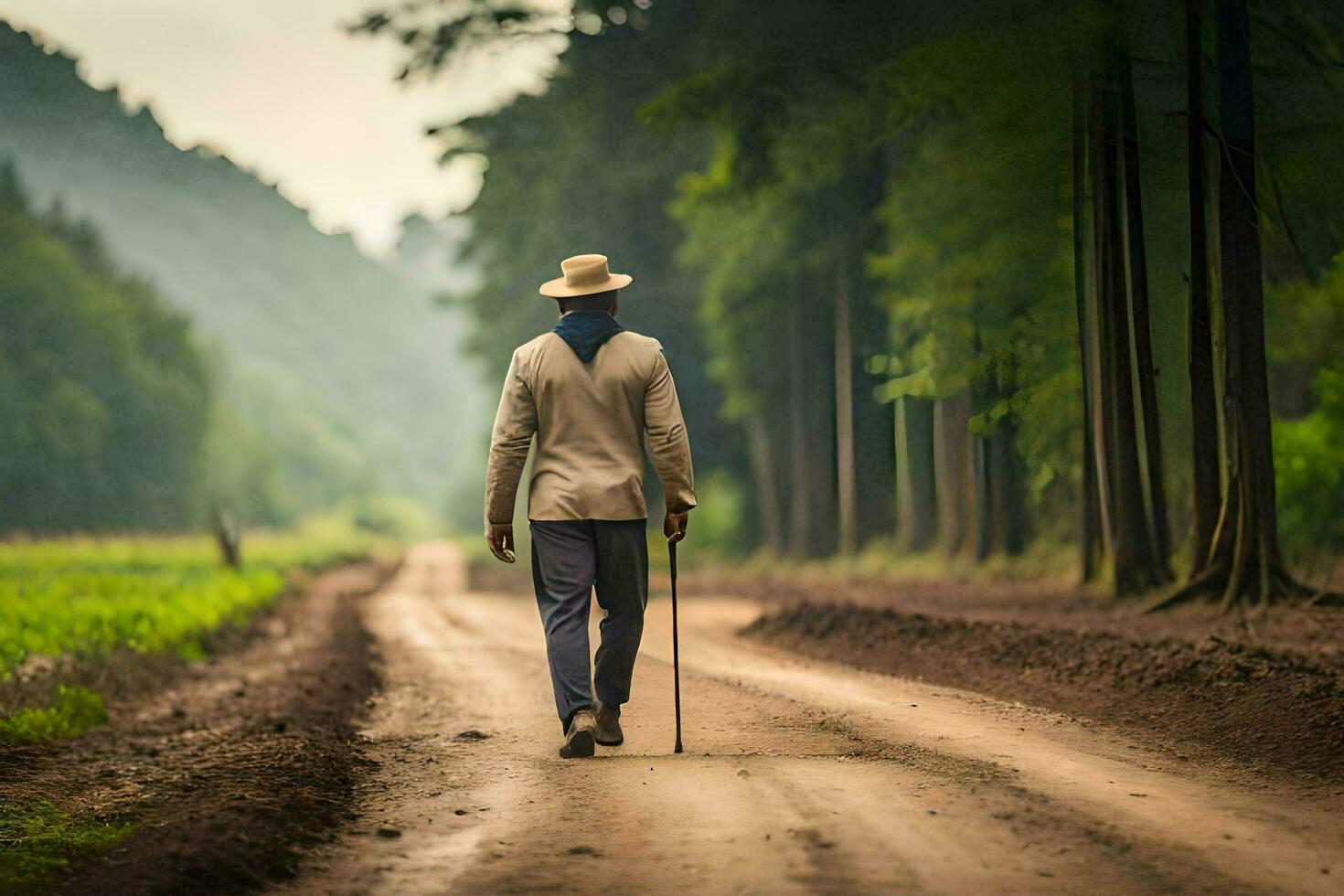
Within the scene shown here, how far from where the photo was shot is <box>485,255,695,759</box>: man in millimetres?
7500

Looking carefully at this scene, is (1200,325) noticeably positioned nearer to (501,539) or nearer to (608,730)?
(608,730)

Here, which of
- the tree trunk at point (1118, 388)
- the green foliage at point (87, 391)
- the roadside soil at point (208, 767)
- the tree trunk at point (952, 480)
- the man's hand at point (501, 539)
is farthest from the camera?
the green foliage at point (87, 391)

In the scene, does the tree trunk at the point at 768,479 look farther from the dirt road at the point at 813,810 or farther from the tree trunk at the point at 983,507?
the dirt road at the point at 813,810

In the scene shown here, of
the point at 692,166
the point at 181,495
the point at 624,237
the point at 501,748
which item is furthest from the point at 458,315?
the point at 501,748

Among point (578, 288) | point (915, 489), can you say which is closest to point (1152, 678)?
point (578, 288)

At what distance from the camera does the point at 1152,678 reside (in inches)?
386

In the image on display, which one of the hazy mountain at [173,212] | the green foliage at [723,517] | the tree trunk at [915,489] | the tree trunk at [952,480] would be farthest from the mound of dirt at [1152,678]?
the green foliage at [723,517]

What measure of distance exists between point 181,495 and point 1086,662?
54.9 m

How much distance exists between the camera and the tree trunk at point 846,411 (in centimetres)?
2909

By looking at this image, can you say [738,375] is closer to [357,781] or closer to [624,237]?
[624,237]

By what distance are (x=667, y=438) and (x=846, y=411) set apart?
22.7 m

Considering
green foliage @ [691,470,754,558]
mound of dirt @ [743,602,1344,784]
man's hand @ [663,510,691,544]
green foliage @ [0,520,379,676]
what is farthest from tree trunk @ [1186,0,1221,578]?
green foliage @ [691,470,754,558]

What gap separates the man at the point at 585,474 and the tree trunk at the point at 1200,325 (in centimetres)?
728

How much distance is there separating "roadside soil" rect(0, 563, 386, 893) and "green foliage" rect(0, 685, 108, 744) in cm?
16
